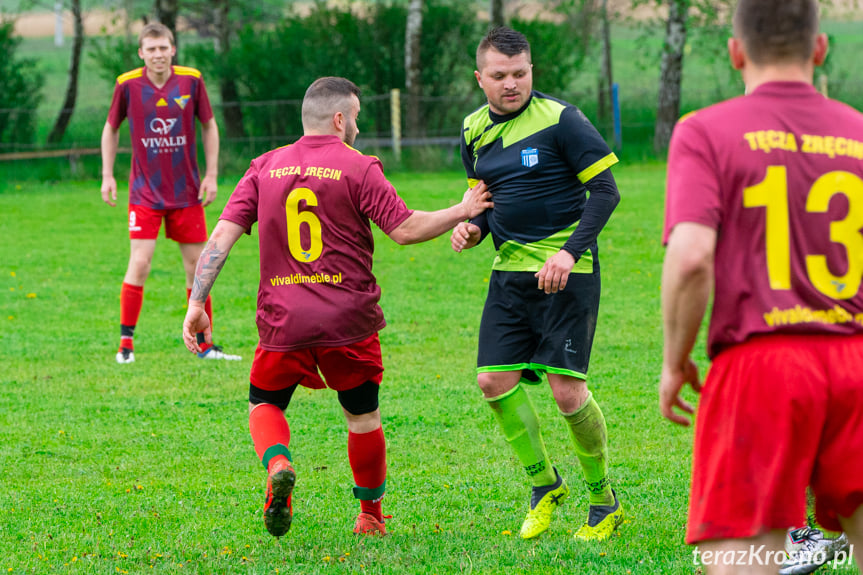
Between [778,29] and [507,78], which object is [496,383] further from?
[778,29]

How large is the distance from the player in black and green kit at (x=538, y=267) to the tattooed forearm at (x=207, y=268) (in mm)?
1096

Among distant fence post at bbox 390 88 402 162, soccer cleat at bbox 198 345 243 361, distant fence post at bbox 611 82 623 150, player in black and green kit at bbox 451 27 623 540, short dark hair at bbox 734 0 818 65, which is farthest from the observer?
distant fence post at bbox 611 82 623 150

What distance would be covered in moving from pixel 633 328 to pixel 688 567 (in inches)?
245

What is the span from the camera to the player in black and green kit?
5.04 meters

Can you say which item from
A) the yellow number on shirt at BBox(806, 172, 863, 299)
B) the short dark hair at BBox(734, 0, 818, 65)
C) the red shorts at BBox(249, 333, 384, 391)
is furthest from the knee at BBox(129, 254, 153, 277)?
the yellow number on shirt at BBox(806, 172, 863, 299)

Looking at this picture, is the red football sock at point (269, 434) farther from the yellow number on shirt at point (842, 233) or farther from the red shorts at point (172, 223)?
the red shorts at point (172, 223)

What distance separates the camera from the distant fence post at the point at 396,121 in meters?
26.5

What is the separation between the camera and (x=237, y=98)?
29.5 m

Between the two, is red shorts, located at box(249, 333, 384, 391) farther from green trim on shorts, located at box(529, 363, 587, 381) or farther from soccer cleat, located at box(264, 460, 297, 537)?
green trim on shorts, located at box(529, 363, 587, 381)

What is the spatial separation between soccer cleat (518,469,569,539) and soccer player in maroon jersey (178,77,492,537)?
1.00 meters

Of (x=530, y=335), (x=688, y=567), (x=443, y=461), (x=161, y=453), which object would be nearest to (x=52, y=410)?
(x=161, y=453)

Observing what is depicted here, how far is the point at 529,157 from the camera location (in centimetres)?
512

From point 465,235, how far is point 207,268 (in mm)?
1206

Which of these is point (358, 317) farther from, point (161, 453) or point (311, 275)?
point (161, 453)
